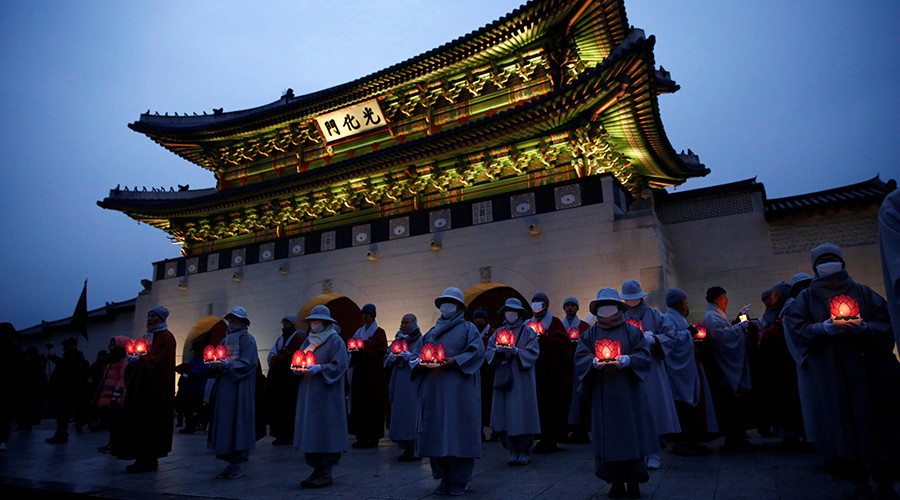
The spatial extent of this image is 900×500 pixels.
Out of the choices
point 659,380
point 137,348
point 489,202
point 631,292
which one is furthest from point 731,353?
point 137,348

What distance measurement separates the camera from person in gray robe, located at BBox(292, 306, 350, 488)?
4938mm

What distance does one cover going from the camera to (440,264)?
12227 mm

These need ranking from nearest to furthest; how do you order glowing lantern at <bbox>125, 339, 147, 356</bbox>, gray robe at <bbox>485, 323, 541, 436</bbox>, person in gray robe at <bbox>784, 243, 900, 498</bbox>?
person in gray robe at <bbox>784, 243, 900, 498</bbox> < gray robe at <bbox>485, 323, 541, 436</bbox> < glowing lantern at <bbox>125, 339, 147, 356</bbox>

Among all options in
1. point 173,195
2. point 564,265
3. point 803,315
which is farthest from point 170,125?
point 803,315

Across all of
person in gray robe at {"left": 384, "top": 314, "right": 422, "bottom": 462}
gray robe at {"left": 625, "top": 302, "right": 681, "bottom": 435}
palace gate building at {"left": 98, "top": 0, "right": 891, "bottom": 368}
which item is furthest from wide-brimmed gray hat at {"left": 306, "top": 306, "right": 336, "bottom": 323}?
palace gate building at {"left": 98, "top": 0, "right": 891, "bottom": 368}

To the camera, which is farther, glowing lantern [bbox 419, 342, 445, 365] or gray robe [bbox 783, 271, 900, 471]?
glowing lantern [bbox 419, 342, 445, 365]

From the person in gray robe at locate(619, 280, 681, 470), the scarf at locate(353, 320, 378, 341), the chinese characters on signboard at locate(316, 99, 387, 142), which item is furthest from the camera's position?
the chinese characters on signboard at locate(316, 99, 387, 142)

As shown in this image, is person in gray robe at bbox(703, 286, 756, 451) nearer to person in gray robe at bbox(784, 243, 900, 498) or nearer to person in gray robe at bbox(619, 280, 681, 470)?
person in gray robe at bbox(619, 280, 681, 470)

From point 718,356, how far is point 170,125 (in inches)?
687

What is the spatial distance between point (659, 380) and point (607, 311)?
5.20ft

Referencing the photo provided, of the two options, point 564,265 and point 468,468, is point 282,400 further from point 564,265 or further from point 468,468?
point 564,265

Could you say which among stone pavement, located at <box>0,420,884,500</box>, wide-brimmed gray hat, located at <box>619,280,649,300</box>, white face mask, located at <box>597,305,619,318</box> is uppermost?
wide-brimmed gray hat, located at <box>619,280,649,300</box>

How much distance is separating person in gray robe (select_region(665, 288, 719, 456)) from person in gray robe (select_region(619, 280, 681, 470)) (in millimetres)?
130

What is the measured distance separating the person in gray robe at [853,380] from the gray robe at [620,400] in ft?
3.88
